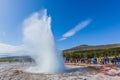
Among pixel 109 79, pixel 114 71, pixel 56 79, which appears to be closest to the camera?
pixel 109 79

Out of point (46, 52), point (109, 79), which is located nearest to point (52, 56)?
point (46, 52)

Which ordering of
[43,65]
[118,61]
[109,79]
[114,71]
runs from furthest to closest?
[118,61], [43,65], [114,71], [109,79]

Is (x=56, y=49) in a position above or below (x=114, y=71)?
above

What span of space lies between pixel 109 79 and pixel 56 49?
12634mm

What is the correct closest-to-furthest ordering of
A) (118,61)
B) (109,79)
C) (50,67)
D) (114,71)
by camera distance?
(109,79)
(114,71)
(50,67)
(118,61)

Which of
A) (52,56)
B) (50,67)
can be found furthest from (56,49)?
(50,67)

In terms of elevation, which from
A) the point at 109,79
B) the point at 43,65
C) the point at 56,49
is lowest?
the point at 109,79

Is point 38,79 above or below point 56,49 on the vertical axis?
below

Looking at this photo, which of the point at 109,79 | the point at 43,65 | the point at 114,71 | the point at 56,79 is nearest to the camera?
the point at 109,79

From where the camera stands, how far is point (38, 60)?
94.6 feet

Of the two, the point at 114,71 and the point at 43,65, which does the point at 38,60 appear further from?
the point at 114,71

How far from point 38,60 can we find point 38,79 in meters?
11.5

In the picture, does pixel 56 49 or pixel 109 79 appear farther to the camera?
pixel 56 49

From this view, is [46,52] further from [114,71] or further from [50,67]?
[114,71]
